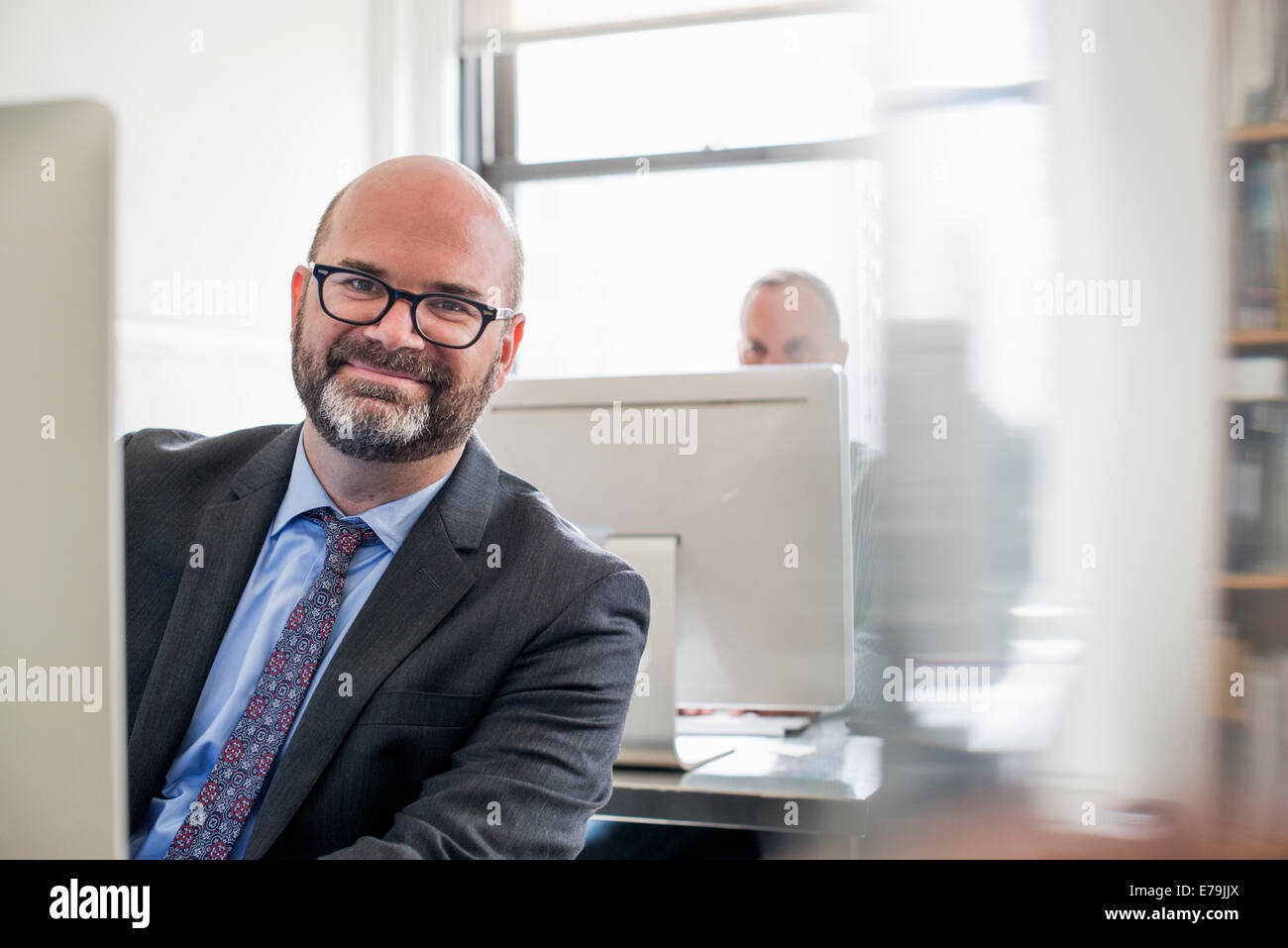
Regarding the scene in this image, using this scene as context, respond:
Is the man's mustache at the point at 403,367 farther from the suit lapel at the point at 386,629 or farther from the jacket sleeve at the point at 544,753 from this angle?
the jacket sleeve at the point at 544,753

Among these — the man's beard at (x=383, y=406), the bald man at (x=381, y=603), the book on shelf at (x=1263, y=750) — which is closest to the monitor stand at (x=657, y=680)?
the bald man at (x=381, y=603)

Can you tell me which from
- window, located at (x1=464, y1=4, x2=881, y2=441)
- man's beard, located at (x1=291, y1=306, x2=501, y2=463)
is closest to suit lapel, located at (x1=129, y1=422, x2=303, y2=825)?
man's beard, located at (x1=291, y1=306, x2=501, y2=463)

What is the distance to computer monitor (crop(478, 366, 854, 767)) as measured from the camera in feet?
4.79

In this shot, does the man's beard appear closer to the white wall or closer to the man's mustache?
the man's mustache

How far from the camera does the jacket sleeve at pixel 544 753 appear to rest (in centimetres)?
85

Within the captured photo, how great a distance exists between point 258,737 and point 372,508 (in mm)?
255

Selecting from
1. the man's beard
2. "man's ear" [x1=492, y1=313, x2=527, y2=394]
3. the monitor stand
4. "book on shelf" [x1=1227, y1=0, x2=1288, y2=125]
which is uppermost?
"book on shelf" [x1=1227, y1=0, x2=1288, y2=125]

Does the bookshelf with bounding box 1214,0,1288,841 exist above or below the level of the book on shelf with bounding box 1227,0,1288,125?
below

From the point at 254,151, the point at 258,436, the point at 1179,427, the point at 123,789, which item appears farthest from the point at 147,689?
the point at 1179,427

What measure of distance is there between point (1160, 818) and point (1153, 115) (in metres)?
1.78

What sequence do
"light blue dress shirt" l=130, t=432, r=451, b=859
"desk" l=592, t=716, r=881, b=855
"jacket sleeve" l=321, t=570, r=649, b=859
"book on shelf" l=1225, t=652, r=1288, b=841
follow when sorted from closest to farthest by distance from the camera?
"jacket sleeve" l=321, t=570, r=649, b=859 → "light blue dress shirt" l=130, t=432, r=451, b=859 → "desk" l=592, t=716, r=881, b=855 → "book on shelf" l=1225, t=652, r=1288, b=841

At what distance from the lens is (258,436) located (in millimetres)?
1207

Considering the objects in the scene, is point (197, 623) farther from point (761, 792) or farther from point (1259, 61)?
point (1259, 61)

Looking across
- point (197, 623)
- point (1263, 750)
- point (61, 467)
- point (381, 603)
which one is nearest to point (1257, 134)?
point (1263, 750)
